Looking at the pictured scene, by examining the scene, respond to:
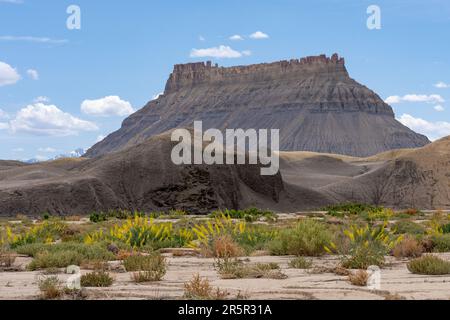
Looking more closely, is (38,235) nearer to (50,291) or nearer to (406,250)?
(406,250)

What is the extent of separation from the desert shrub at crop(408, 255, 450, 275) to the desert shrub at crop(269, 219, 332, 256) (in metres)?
2.95

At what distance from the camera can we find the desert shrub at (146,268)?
28.3ft

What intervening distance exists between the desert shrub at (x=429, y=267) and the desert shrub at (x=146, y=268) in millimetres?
3454

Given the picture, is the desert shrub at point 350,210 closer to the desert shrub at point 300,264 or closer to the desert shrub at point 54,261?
the desert shrub at point 300,264

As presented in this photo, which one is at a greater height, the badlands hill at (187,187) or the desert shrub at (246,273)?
the badlands hill at (187,187)

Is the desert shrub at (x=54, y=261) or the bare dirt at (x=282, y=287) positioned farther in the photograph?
the desert shrub at (x=54, y=261)

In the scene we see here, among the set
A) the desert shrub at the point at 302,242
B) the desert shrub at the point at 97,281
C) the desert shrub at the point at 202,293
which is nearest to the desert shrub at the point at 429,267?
the desert shrub at the point at 302,242

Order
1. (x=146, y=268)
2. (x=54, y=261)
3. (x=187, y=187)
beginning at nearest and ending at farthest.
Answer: (x=146, y=268), (x=54, y=261), (x=187, y=187)

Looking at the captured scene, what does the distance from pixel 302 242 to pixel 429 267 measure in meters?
3.64

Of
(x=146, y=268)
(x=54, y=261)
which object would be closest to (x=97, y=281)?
(x=146, y=268)

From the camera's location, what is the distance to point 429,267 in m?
9.03

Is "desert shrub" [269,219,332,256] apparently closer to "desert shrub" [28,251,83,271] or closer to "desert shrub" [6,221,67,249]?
"desert shrub" [28,251,83,271]

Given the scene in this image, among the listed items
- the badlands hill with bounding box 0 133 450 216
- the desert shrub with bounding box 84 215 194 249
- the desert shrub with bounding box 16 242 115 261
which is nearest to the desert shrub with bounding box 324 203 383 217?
the badlands hill with bounding box 0 133 450 216
